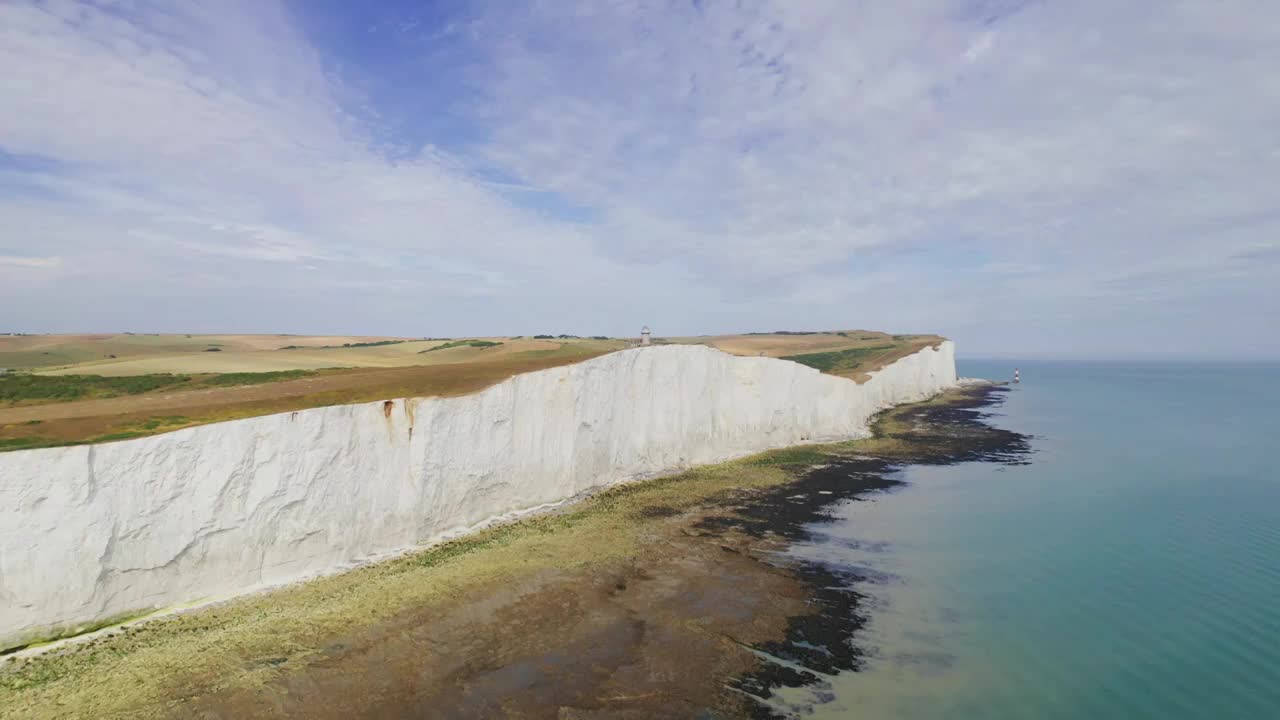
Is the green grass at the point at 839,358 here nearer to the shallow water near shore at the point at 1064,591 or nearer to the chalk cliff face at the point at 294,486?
the shallow water near shore at the point at 1064,591

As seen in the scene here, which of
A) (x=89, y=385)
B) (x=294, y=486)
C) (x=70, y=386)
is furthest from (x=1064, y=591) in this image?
(x=70, y=386)

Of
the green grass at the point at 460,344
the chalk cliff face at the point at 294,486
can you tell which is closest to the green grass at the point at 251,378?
the chalk cliff face at the point at 294,486

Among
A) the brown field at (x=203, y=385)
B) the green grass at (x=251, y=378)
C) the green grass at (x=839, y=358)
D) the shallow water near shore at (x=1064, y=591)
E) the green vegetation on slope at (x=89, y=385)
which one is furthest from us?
the green grass at (x=839, y=358)

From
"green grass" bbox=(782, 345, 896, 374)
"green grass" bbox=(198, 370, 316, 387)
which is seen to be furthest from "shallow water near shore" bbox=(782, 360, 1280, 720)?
"green grass" bbox=(782, 345, 896, 374)

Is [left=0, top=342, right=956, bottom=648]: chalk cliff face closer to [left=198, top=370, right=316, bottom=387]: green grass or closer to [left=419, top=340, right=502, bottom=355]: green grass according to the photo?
[left=198, top=370, right=316, bottom=387]: green grass

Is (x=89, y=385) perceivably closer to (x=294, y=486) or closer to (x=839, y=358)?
(x=294, y=486)

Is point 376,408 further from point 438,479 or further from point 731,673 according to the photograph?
point 731,673
